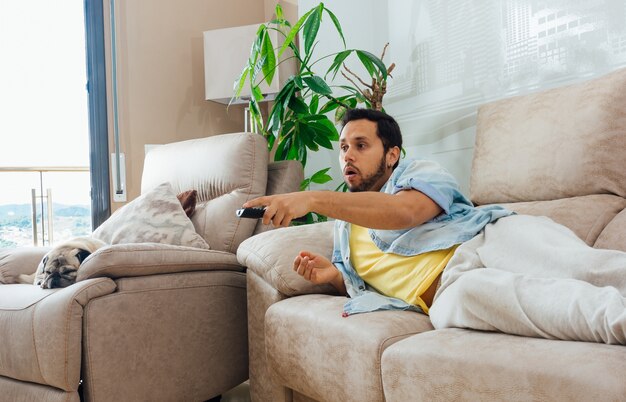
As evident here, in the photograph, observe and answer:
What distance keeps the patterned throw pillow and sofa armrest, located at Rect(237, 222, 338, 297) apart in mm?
390

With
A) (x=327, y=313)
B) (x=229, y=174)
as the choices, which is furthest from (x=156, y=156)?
(x=327, y=313)

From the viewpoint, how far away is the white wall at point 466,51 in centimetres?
198

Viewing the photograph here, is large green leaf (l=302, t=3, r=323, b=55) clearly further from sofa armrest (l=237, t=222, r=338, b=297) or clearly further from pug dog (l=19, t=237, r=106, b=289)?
pug dog (l=19, t=237, r=106, b=289)

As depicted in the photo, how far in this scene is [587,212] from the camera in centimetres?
153

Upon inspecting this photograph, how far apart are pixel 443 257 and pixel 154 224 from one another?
121cm

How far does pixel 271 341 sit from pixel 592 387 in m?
0.94

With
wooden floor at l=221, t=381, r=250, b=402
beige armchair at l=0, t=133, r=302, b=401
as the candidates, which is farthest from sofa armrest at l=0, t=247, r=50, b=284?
wooden floor at l=221, t=381, r=250, b=402

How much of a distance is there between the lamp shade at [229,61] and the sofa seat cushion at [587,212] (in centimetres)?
197

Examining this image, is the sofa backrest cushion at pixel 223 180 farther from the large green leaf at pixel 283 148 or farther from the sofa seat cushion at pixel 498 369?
the sofa seat cushion at pixel 498 369

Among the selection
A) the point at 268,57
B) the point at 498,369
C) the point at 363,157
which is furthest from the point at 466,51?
the point at 498,369

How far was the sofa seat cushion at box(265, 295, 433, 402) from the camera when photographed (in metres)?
1.19

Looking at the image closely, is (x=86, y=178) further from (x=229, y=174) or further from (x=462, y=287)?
(x=462, y=287)

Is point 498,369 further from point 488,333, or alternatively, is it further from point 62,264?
point 62,264

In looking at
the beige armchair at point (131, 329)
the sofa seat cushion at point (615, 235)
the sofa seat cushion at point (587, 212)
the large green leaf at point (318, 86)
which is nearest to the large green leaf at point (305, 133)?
the large green leaf at point (318, 86)
